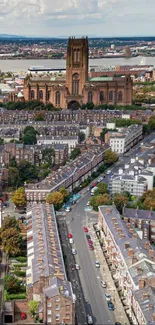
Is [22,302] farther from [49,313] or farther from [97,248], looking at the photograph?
[97,248]

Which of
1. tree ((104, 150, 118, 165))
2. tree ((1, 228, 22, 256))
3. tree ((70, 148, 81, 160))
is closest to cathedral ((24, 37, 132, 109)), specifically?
tree ((70, 148, 81, 160))

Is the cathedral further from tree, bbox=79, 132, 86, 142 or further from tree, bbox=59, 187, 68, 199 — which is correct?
tree, bbox=59, 187, 68, 199

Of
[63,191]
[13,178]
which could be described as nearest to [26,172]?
[13,178]

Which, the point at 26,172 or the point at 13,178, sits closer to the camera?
the point at 13,178

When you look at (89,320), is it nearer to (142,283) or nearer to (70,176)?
(142,283)

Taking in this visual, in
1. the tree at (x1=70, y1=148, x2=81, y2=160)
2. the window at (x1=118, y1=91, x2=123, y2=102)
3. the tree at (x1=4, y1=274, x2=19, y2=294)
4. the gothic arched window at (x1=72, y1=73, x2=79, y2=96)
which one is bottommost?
the tree at (x1=4, y1=274, x2=19, y2=294)

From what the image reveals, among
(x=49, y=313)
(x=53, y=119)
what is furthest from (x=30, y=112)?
(x=49, y=313)
